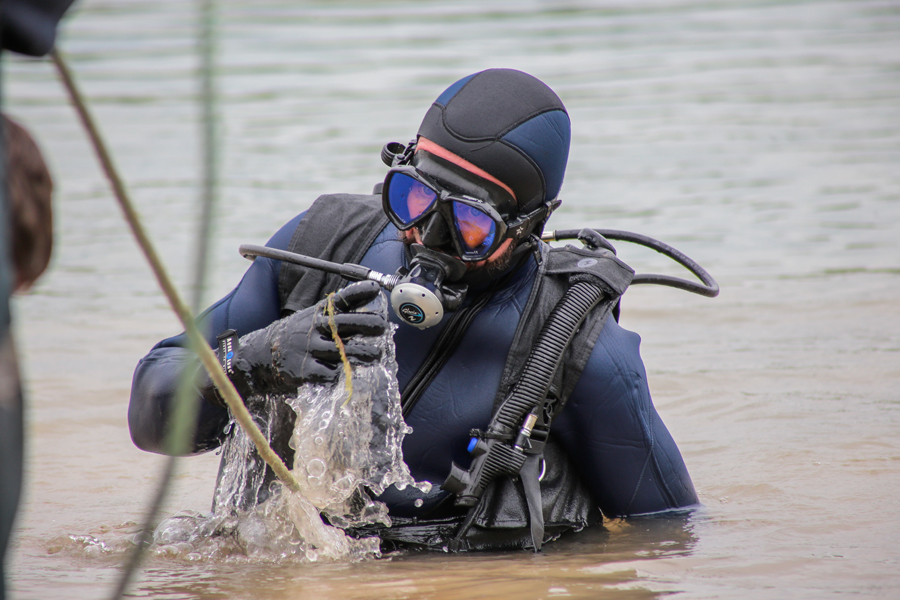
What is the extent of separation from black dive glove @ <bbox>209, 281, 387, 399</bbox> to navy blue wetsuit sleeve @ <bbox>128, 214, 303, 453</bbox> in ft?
0.51

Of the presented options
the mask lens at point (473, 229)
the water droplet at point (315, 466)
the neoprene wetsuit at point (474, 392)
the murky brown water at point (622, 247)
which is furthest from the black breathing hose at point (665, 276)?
the water droplet at point (315, 466)

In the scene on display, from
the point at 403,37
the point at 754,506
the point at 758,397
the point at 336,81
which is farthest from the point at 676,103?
the point at 754,506

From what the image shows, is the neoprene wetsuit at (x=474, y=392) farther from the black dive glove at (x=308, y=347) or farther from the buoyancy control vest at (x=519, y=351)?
the black dive glove at (x=308, y=347)

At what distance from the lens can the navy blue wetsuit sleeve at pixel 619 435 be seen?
2.50 m

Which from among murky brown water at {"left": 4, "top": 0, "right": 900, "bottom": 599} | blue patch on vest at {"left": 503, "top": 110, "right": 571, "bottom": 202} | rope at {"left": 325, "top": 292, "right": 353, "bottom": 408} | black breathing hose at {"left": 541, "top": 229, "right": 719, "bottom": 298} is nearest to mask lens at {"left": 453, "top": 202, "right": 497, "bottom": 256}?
blue patch on vest at {"left": 503, "top": 110, "right": 571, "bottom": 202}

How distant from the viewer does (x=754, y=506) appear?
3004 mm

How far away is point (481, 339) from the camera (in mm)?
2518

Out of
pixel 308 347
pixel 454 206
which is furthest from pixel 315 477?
pixel 454 206

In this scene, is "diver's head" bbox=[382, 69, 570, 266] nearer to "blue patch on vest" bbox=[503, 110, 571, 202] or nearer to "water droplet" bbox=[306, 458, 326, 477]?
"blue patch on vest" bbox=[503, 110, 571, 202]

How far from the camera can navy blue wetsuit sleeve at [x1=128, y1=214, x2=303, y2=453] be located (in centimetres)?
234

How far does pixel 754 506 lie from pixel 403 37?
13971mm

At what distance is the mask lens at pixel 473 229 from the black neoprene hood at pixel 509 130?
4.8 inches

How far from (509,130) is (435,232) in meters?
0.31

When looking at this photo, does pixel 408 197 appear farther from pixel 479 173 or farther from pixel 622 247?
pixel 622 247
